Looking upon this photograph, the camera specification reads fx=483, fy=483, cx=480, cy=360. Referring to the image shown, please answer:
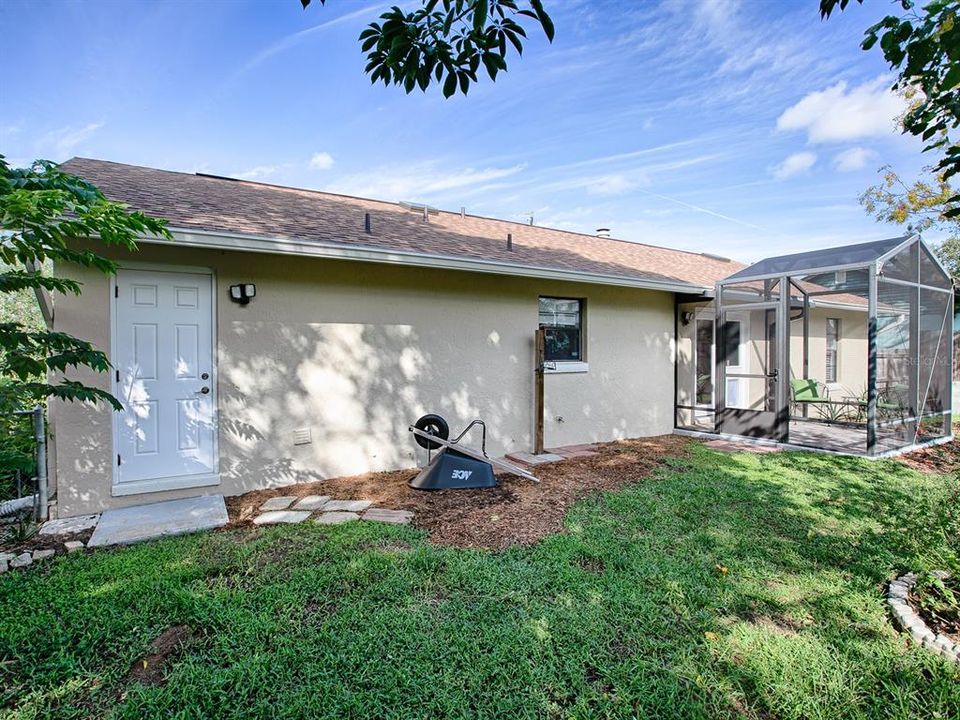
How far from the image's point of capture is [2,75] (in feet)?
21.2

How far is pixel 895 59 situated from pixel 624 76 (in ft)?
23.1

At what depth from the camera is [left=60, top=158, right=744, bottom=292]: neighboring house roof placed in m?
5.39

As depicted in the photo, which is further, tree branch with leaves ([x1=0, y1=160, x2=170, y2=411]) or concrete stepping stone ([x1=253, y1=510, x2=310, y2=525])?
concrete stepping stone ([x1=253, y1=510, x2=310, y2=525])

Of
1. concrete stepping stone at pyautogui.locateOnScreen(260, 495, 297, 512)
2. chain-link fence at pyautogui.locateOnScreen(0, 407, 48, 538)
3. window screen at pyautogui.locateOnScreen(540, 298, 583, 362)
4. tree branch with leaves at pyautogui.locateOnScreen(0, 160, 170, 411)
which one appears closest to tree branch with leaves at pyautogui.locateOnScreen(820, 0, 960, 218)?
tree branch with leaves at pyautogui.locateOnScreen(0, 160, 170, 411)

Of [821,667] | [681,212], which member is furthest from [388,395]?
[681,212]

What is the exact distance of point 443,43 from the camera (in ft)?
9.48

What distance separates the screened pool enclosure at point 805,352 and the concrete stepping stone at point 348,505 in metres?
6.83

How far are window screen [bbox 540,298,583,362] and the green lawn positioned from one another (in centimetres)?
400

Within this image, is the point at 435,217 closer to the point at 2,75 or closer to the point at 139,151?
the point at 139,151

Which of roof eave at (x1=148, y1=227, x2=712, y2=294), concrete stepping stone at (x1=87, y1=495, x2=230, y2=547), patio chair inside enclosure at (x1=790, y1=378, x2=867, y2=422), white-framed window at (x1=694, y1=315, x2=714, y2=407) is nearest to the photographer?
concrete stepping stone at (x1=87, y1=495, x2=230, y2=547)

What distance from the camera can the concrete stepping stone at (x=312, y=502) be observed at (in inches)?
198

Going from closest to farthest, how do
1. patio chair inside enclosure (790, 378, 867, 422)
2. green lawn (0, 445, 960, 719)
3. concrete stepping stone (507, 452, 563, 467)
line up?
1. green lawn (0, 445, 960, 719)
2. concrete stepping stone (507, 452, 563, 467)
3. patio chair inside enclosure (790, 378, 867, 422)

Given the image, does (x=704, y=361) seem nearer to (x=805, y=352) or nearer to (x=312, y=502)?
(x=805, y=352)

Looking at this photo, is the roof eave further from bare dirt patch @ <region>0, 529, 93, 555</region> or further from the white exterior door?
bare dirt patch @ <region>0, 529, 93, 555</region>
